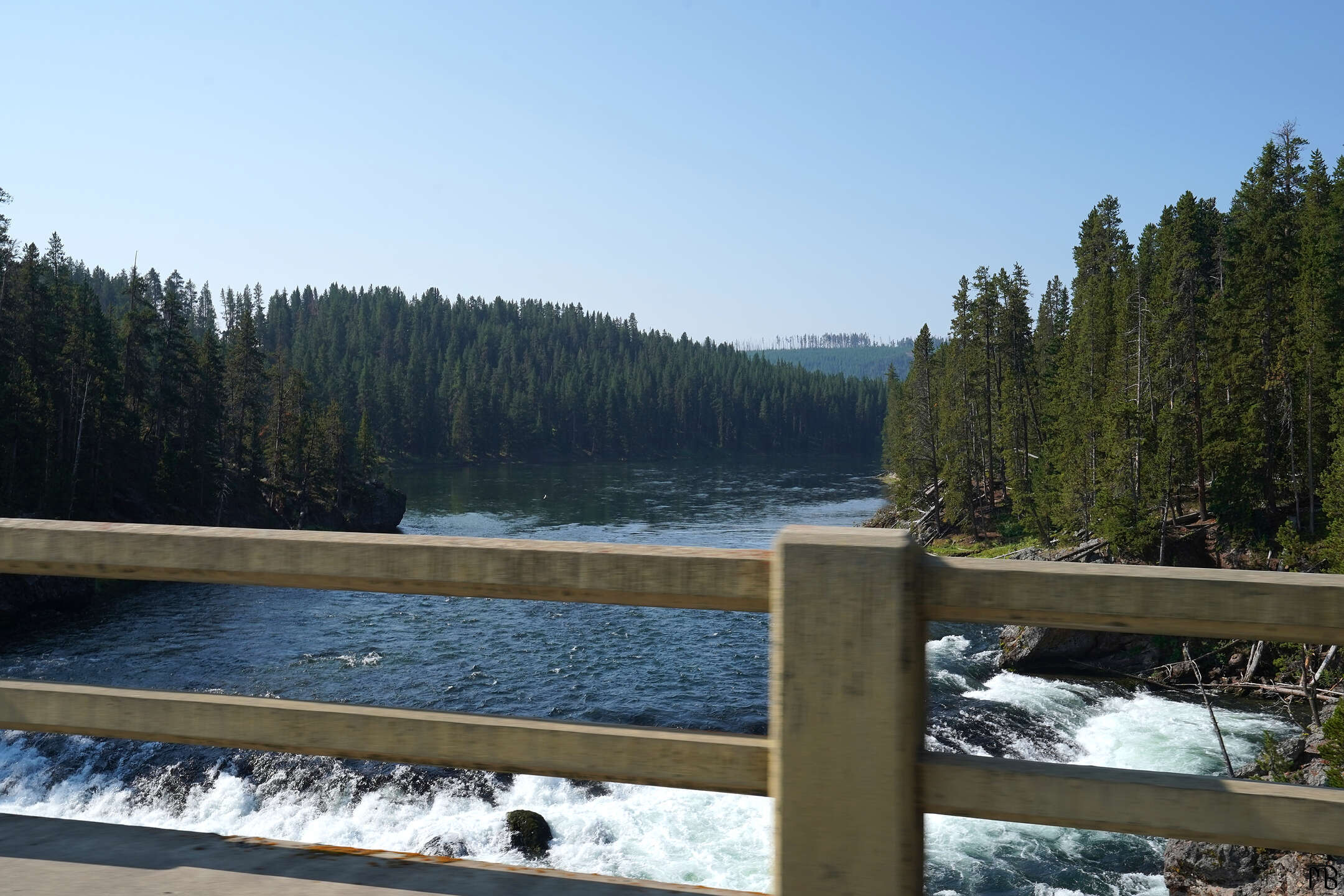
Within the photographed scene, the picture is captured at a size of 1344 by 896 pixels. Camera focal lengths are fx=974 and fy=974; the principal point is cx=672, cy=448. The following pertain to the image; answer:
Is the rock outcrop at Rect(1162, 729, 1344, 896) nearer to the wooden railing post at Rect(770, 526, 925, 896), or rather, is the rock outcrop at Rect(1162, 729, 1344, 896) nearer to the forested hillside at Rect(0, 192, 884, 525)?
the wooden railing post at Rect(770, 526, 925, 896)

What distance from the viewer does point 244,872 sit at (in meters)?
2.85

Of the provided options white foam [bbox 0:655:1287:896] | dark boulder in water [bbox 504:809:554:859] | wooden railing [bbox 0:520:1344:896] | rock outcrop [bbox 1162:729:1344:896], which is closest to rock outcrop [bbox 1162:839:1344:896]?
rock outcrop [bbox 1162:729:1344:896]

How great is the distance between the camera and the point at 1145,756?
18781 mm

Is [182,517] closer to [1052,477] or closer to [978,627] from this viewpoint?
[978,627]

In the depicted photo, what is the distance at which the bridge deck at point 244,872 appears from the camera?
108 inches

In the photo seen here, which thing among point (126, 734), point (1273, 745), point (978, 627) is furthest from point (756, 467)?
point (126, 734)

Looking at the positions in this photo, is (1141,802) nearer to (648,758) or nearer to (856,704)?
(856,704)

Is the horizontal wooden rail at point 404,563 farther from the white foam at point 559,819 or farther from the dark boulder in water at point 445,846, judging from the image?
the dark boulder in water at point 445,846

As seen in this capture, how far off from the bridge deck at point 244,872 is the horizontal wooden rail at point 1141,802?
78 centimetres

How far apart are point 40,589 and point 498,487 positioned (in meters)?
50.9

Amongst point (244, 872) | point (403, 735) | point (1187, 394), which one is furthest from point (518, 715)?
point (1187, 394)

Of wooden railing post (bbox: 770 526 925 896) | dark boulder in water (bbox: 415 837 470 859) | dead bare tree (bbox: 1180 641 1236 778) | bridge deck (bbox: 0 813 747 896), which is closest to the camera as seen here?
wooden railing post (bbox: 770 526 925 896)

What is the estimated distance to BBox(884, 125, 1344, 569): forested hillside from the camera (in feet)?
105

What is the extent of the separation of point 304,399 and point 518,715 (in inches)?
2483
